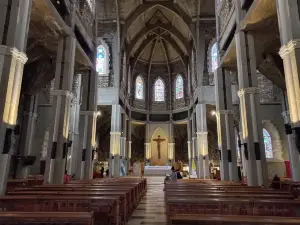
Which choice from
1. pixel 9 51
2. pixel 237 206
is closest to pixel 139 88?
pixel 9 51

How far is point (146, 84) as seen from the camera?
31.4 meters

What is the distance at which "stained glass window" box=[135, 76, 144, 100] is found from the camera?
30.4 metres

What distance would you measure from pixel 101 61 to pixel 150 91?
945 centimetres

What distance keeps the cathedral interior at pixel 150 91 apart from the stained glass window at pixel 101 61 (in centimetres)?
11

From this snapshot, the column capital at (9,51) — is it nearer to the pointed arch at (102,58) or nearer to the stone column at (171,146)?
the pointed arch at (102,58)

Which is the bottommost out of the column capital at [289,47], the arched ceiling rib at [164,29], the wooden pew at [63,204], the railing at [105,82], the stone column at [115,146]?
the wooden pew at [63,204]

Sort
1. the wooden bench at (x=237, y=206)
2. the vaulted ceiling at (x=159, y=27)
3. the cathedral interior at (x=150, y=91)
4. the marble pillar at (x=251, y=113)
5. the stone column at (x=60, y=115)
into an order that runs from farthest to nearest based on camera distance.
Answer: the vaulted ceiling at (x=159, y=27)
the stone column at (x=60, y=115)
the marble pillar at (x=251, y=113)
the cathedral interior at (x=150, y=91)
the wooden bench at (x=237, y=206)

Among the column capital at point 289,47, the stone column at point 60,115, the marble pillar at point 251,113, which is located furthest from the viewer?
the stone column at point 60,115

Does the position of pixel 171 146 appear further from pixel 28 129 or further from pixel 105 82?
pixel 28 129

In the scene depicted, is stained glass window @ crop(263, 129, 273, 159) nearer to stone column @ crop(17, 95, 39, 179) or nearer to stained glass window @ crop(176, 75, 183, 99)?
stained glass window @ crop(176, 75, 183, 99)

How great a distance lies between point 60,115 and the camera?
10891 millimetres

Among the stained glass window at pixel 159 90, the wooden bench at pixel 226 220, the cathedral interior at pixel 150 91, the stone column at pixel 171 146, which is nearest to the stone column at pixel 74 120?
the cathedral interior at pixel 150 91

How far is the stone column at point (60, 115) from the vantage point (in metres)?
10.2

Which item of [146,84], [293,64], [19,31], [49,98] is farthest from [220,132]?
[146,84]
